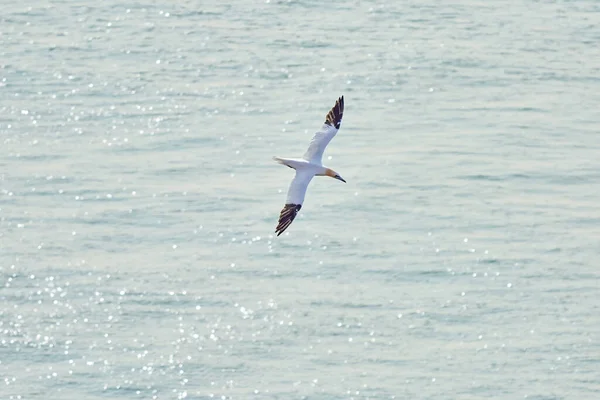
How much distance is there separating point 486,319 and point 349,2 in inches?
1110

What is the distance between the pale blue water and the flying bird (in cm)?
574

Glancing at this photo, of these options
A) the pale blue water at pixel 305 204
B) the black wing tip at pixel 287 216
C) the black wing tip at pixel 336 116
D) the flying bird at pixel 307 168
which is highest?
the black wing tip at pixel 336 116

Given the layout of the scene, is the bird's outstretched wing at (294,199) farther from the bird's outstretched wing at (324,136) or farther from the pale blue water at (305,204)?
the pale blue water at (305,204)

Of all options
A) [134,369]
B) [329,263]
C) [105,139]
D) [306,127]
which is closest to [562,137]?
[306,127]

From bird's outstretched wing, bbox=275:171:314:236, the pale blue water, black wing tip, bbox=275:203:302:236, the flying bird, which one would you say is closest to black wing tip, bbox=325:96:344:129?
the flying bird

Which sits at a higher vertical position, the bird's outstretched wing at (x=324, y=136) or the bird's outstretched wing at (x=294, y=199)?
the bird's outstretched wing at (x=324, y=136)

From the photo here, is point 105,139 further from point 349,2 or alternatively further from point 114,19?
point 349,2

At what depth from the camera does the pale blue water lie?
118 ft

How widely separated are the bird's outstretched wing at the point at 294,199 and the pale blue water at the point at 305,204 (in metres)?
5.77

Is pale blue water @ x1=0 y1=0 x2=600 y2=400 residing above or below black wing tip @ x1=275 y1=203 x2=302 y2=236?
below

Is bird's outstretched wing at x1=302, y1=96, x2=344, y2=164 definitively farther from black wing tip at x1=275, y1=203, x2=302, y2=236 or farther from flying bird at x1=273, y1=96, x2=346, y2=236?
black wing tip at x1=275, y1=203, x2=302, y2=236

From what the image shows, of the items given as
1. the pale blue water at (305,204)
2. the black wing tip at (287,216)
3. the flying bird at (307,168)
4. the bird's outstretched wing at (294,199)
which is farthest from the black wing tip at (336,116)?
the pale blue water at (305,204)

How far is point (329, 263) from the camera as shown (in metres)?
40.6

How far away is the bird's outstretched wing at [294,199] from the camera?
2986cm
